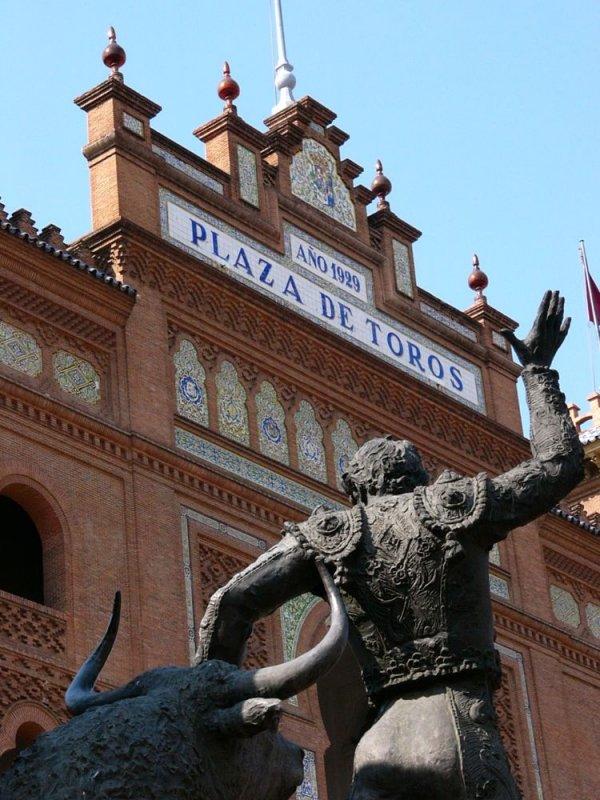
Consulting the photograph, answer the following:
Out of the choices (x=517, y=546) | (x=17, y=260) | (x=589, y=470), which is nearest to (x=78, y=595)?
(x=17, y=260)

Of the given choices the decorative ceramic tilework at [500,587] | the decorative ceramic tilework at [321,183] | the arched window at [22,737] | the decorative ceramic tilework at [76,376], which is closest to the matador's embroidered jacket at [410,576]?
the arched window at [22,737]

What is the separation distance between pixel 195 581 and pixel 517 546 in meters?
5.85

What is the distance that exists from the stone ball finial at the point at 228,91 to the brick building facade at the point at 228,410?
12 cm

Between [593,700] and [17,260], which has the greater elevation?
[17,260]

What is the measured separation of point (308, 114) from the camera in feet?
Result: 82.4

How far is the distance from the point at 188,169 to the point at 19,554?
4881mm

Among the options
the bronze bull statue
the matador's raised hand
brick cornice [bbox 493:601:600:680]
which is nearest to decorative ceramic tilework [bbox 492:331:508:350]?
brick cornice [bbox 493:601:600:680]

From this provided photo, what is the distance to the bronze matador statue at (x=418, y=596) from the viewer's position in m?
5.63

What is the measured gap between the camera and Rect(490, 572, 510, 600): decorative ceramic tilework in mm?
24328

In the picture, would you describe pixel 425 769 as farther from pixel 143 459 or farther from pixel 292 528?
pixel 143 459

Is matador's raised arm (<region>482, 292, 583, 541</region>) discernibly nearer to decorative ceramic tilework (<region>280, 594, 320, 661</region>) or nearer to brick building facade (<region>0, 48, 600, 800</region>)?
brick building facade (<region>0, 48, 600, 800</region>)

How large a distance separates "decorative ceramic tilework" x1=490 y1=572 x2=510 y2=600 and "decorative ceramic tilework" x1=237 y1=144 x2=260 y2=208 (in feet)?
16.0

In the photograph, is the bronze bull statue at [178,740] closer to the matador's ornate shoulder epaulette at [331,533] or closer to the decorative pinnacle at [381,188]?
the matador's ornate shoulder epaulette at [331,533]

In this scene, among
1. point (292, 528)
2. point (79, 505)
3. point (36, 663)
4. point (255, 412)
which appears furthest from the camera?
point (255, 412)
